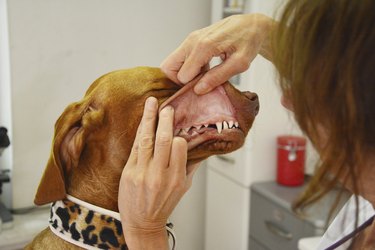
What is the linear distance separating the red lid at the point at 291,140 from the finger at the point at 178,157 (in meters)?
1.53

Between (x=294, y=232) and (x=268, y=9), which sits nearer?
(x=294, y=232)

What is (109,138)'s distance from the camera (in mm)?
1108

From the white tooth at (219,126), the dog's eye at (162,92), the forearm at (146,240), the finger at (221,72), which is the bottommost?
the forearm at (146,240)

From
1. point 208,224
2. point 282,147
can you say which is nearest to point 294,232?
point 282,147

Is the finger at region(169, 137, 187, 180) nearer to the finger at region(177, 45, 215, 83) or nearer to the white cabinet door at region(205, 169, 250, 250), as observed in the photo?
the finger at region(177, 45, 215, 83)

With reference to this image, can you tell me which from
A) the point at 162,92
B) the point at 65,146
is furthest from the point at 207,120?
the point at 65,146

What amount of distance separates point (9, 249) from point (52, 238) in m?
0.98

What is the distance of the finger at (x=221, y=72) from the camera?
3.38 ft

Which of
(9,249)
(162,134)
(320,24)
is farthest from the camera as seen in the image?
(9,249)

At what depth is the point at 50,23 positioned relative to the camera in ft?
7.31

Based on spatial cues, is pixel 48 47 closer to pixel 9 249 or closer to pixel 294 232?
pixel 9 249

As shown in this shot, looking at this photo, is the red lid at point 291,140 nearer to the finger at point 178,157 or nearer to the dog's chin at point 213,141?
the dog's chin at point 213,141

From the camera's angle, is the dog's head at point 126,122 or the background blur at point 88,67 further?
the background blur at point 88,67

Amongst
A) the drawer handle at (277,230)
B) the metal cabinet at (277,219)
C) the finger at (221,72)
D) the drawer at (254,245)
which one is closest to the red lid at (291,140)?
the metal cabinet at (277,219)
